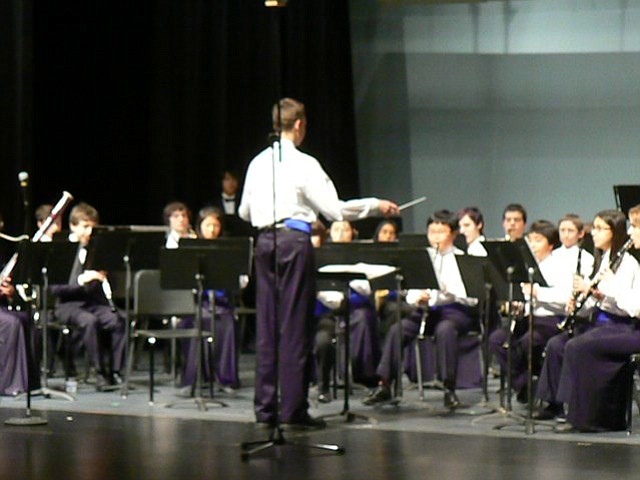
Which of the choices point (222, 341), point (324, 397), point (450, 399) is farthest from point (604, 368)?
point (222, 341)

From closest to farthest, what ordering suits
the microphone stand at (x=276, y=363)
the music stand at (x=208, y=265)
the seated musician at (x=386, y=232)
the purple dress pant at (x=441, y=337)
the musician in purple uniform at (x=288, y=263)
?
the microphone stand at (x=276, y=363) < the musician in purple uniform at (x=288, y=263) < the music stand at (x=208, y=265) < the purple dress pant at (x=441, y=337) < the seated musician at (x=386, y=232)

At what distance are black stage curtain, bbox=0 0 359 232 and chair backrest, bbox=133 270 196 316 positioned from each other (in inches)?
130

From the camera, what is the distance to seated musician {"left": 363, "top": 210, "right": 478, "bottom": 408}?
27.3 feet

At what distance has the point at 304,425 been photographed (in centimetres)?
741

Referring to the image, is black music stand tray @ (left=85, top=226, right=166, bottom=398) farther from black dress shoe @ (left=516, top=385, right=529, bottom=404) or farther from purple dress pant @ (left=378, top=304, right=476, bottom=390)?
black dress shoe @ (left=516, top=385, right=529, bottom=404)

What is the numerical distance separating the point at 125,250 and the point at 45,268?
62 cm

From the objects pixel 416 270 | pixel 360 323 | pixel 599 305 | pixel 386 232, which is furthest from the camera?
pixel 386 232

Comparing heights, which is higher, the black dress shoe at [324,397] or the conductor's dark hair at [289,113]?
the conductor's dark hair at [289,113]

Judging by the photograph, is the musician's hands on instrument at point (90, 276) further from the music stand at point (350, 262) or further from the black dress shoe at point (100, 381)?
the music stand at point (350, 262)

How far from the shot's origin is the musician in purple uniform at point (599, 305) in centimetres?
735

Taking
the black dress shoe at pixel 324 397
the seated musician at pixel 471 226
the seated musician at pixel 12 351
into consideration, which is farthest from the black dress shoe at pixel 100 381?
the seated musician at pixel 471 226

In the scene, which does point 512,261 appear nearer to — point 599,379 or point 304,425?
point 599,379

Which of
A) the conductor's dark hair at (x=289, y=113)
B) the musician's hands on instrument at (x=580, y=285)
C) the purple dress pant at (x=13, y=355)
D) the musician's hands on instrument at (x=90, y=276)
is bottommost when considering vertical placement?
the purple dress pant at (x=13, y=355)

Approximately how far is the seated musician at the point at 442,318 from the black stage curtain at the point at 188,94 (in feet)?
13.6
